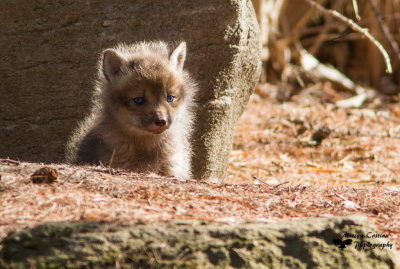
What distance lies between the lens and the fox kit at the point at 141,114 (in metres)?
5.04

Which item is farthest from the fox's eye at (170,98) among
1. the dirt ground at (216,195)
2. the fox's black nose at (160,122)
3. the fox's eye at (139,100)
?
the dirt ground at (216,195)

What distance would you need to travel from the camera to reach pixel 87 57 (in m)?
5.87

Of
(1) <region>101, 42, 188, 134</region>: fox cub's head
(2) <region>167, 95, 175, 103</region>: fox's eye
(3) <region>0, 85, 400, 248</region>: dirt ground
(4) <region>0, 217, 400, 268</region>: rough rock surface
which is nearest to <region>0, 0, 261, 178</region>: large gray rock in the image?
(1) <region>101, 42, 188, 134</region>: fox cub's head

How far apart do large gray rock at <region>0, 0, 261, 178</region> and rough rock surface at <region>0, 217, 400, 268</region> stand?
3036mm

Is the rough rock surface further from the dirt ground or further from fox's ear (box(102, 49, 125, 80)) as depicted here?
fox's ear (box(102, 49, 125, 80))

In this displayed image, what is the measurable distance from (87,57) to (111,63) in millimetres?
841

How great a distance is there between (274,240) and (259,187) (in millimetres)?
1317

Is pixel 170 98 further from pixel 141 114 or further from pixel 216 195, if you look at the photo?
pixel 216 195

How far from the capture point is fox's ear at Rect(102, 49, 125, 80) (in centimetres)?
507

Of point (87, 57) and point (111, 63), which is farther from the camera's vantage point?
point (87, 57)

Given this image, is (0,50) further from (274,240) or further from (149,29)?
(274,240)

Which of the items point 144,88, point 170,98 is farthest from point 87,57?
point 170,98

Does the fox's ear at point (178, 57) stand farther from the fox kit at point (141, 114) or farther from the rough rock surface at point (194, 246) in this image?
the rough rock surface at point (194, 246)

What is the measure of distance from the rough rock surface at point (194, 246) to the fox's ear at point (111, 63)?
2.67m
